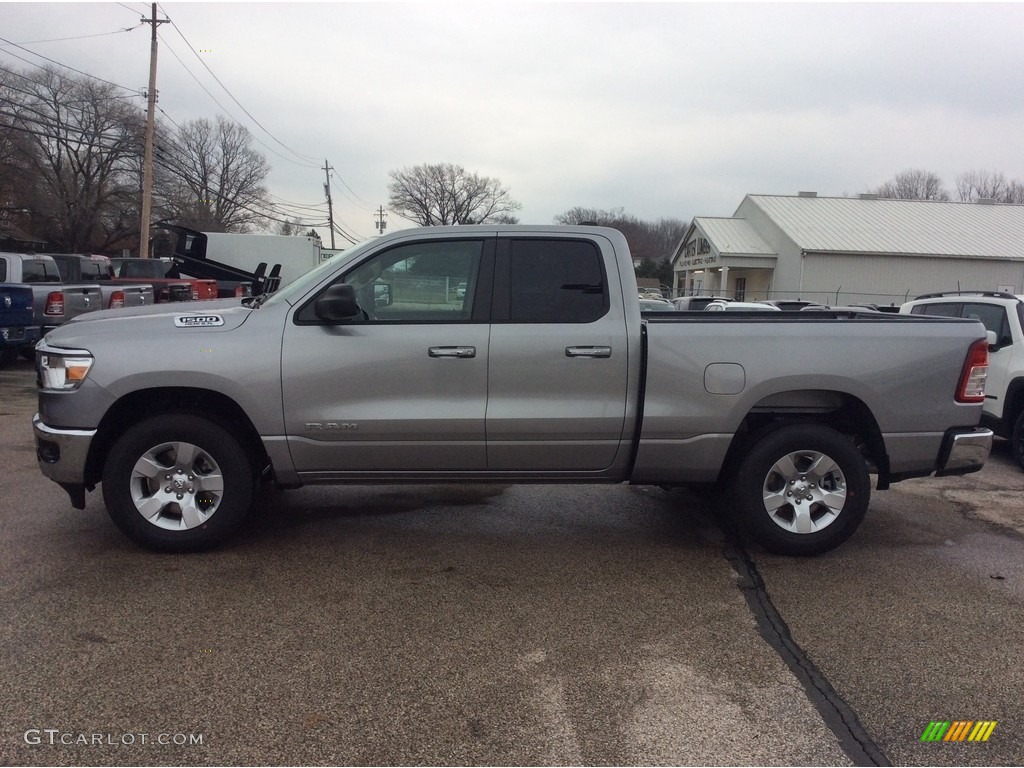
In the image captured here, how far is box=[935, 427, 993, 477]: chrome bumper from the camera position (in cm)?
471

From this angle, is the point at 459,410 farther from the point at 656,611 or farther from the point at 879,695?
the point at 879,695

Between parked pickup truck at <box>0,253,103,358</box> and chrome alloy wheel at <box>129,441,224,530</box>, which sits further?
parked pickup truck at <box>0,253,103,358</box>

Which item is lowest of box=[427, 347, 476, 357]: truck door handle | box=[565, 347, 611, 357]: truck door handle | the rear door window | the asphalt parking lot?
the asphalt parking lot

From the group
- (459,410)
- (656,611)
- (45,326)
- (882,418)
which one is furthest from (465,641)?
(45,326)

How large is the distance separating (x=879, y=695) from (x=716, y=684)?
675mm

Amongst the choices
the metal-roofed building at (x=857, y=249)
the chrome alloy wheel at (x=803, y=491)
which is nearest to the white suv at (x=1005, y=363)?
the chrome alloy wheel at (x=803, y=491)

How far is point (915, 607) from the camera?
162 inches

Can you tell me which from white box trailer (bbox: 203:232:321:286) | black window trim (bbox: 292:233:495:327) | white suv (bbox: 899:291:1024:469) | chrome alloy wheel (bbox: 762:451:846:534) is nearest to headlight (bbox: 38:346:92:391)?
black window trim (bbox: 292:233:495:327)

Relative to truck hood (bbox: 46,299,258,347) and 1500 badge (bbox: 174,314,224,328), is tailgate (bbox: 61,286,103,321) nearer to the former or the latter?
truck hood (bbox: 46,299,258,347)

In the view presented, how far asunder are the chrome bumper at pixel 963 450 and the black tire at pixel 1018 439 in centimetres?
351

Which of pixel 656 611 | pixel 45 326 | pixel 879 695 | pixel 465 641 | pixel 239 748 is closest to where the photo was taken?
pixel 239 748

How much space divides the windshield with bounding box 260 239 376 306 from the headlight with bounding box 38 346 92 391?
105 cm

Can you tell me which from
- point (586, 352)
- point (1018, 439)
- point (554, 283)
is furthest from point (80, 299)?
point (1018, 439)

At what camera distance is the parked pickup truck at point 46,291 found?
40.1 feet
